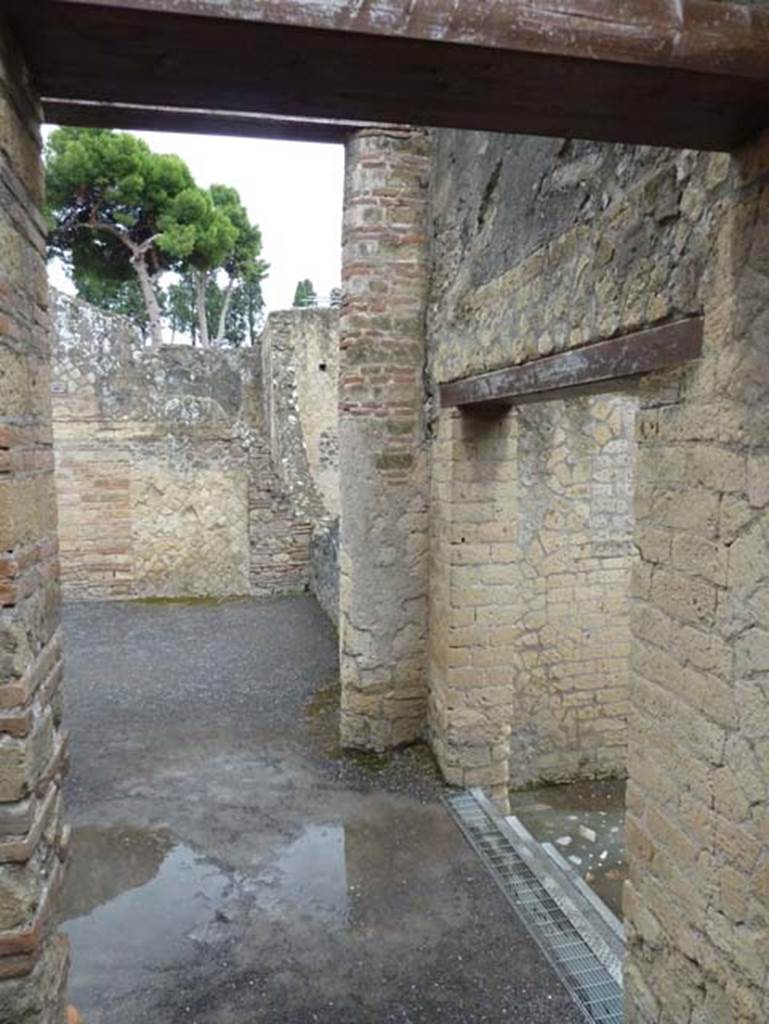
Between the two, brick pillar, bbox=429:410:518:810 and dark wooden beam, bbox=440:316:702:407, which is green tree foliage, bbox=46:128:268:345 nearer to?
brick pillar, bbox=429:410:518:810

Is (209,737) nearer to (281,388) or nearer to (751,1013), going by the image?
(751,1013)

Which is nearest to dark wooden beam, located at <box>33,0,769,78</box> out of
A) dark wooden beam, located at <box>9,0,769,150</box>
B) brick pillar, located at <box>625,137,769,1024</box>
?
dark wooden beam, located at <box>9,0,769,150</box>

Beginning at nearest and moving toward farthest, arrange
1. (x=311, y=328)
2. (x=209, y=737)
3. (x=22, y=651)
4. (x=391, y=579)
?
(x=22, y=651) < (x=391, y=579) < (x=209, y=737) < (x=311, y=328)

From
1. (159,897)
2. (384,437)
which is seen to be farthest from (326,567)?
(159,897)

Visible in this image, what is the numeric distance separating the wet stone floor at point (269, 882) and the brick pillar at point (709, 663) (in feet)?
3.17

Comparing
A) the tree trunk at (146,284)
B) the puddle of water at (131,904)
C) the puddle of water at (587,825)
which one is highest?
the tree trunk at (146,284)

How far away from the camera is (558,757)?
253 inches

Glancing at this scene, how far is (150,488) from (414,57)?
1059cm

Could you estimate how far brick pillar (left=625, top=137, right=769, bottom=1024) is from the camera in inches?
86.7

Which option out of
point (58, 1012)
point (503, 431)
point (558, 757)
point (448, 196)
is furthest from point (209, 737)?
point (448, 196)

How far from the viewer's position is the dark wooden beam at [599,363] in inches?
96.9

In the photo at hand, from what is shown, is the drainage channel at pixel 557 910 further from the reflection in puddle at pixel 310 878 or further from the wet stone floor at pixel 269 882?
the reflection in puddle at pixel 310 878

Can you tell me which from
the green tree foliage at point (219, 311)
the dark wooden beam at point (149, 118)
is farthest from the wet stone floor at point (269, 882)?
the green tree foliage at point (219, 311)

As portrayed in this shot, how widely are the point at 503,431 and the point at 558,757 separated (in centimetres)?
314
